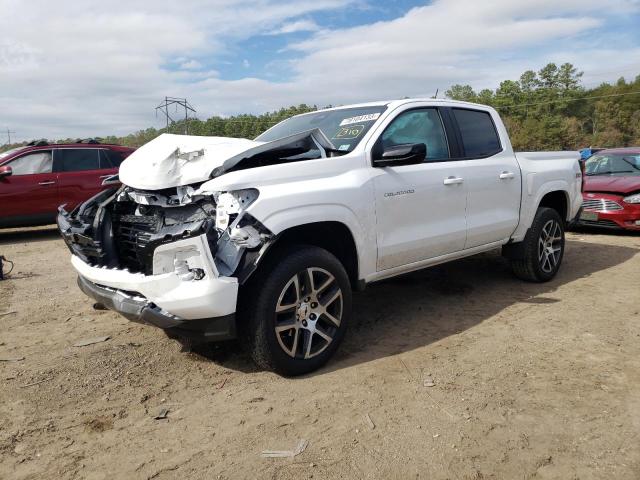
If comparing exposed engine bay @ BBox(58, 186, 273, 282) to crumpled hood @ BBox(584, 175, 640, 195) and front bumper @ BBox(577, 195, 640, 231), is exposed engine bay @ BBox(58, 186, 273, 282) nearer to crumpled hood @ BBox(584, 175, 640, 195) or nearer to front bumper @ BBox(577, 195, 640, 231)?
front bumper @ BBox(577, 195, 640, 231)

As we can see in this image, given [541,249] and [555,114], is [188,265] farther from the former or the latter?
[555,114]

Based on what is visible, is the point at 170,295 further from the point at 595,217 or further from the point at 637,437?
the point at 595,217

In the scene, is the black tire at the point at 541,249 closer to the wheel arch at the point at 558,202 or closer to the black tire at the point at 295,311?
the wheel arch at the point at 558,202

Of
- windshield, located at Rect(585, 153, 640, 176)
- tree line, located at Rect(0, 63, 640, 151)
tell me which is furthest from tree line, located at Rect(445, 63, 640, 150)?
windshield, located at Rect(585, 153, 640, 176)

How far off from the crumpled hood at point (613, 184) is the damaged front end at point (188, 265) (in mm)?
7724

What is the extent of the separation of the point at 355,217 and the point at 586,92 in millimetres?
87079

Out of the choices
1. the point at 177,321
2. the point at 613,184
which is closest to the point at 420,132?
the point at 177,321

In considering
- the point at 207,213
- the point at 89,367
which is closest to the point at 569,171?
the point at 207,213

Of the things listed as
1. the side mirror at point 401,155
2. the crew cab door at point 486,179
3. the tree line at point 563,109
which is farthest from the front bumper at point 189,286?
the tree line at point 563,109

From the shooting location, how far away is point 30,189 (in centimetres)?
939

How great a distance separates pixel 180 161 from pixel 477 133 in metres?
2.96

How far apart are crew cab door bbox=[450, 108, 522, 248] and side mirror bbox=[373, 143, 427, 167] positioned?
3.16 ft

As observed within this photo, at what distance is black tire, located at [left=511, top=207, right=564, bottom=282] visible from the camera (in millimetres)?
5473

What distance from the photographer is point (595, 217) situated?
8633 mm
